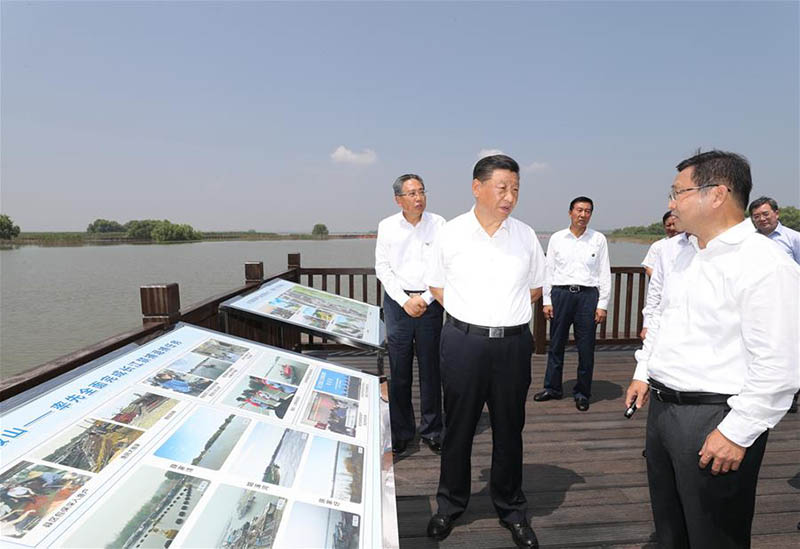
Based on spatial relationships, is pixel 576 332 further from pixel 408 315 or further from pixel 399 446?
pixel 399 446

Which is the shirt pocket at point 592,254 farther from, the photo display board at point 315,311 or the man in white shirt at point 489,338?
the photo display board at point 315,311

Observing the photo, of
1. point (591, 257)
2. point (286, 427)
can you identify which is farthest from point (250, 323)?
point (591, 257)

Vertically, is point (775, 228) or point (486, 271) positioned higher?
point (775, 228)

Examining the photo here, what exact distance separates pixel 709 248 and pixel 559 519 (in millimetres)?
1705

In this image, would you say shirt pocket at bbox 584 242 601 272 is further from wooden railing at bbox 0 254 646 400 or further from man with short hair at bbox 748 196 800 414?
wooden railing at bbox 0 254 646 400

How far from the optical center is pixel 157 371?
1.56m

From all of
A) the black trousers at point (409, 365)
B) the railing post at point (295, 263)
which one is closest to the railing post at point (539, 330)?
the black trousers at point (409, 365)

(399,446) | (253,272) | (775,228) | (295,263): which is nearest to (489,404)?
(399,446)

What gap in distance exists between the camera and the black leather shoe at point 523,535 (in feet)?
6.79

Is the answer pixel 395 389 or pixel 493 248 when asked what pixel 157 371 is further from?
pixel 395 389

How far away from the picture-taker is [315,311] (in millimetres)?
3135

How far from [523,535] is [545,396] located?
206 centimetres

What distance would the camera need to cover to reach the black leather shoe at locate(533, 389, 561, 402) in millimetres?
3986

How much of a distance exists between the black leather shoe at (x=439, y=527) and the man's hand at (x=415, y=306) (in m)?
1.21
